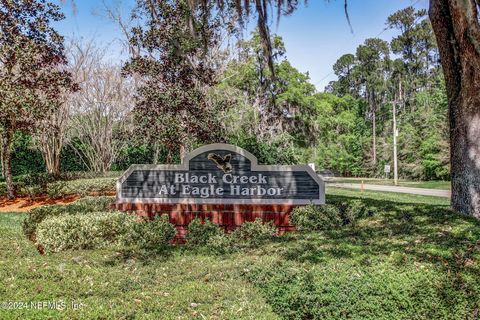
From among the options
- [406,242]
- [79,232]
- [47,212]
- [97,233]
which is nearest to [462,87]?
[406,242]

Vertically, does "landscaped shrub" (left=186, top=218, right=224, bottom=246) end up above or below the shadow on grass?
below

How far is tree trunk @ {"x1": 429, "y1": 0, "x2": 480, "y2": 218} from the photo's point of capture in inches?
214

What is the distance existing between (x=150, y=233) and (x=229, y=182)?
1.73m

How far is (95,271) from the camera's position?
3.69 meters

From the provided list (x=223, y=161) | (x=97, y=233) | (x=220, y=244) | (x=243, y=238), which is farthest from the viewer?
(x=223, y=161)

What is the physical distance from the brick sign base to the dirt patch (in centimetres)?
694

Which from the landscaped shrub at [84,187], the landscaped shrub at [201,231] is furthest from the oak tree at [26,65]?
the landscaped shrub at [201,231]

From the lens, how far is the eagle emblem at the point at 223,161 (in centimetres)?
714

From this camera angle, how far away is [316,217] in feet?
21.7

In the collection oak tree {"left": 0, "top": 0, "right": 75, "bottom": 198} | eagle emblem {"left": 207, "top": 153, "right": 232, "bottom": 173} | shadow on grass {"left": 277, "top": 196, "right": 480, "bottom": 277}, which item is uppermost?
oak tree {"left": 0, "top": 0, "right": 75, "bottom": 198}

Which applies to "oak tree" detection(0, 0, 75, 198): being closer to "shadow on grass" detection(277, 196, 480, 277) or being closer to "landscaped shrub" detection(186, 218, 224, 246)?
"landscaped shrub" detection(186, 218, 224, 246)

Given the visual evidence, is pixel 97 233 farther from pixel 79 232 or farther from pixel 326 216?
pixel 326 216

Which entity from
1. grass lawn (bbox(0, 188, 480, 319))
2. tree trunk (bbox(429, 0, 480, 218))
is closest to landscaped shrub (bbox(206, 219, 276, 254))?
grass lawn (bbox(0, 188, 480, 319))

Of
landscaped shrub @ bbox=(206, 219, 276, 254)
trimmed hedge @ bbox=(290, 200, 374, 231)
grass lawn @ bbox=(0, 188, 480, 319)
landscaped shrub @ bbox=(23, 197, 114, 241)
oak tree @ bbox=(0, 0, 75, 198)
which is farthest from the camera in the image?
oak tree @ bbox=(0, 0, 75, 198)
